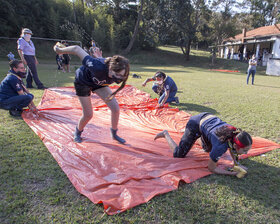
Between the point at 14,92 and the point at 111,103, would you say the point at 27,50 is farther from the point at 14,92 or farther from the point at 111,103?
the point at 111,103

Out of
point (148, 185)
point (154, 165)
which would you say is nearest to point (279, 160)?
point (154, 165)

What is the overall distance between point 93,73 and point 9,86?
108 inches

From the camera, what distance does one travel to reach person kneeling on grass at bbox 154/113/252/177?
2.08 metres

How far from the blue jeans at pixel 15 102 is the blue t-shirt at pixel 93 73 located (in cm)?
216

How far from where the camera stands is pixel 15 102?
4.04 meters

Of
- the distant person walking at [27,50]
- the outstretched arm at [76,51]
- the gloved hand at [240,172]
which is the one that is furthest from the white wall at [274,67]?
the outstretched arm at [76,51]

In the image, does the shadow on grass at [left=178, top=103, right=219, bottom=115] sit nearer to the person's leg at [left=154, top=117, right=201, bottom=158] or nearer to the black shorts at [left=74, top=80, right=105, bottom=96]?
the person's leg at [left=154, top=117, right=201, bottom=158]

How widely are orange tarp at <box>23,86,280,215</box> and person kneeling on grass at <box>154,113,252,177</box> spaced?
0.16m

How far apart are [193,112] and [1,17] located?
2355cm

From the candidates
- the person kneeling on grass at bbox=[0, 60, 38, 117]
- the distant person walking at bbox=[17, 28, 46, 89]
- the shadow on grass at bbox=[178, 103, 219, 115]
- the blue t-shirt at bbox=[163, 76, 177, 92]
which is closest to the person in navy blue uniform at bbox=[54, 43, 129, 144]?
the person kneeling on grass at bbox=[0, 60, 38, 117]

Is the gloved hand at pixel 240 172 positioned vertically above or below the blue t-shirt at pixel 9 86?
below

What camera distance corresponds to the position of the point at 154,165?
261 centimetres

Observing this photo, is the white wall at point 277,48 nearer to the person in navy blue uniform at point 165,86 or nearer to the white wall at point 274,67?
the white wall at point 274,67

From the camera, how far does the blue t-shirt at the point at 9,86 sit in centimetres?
402
